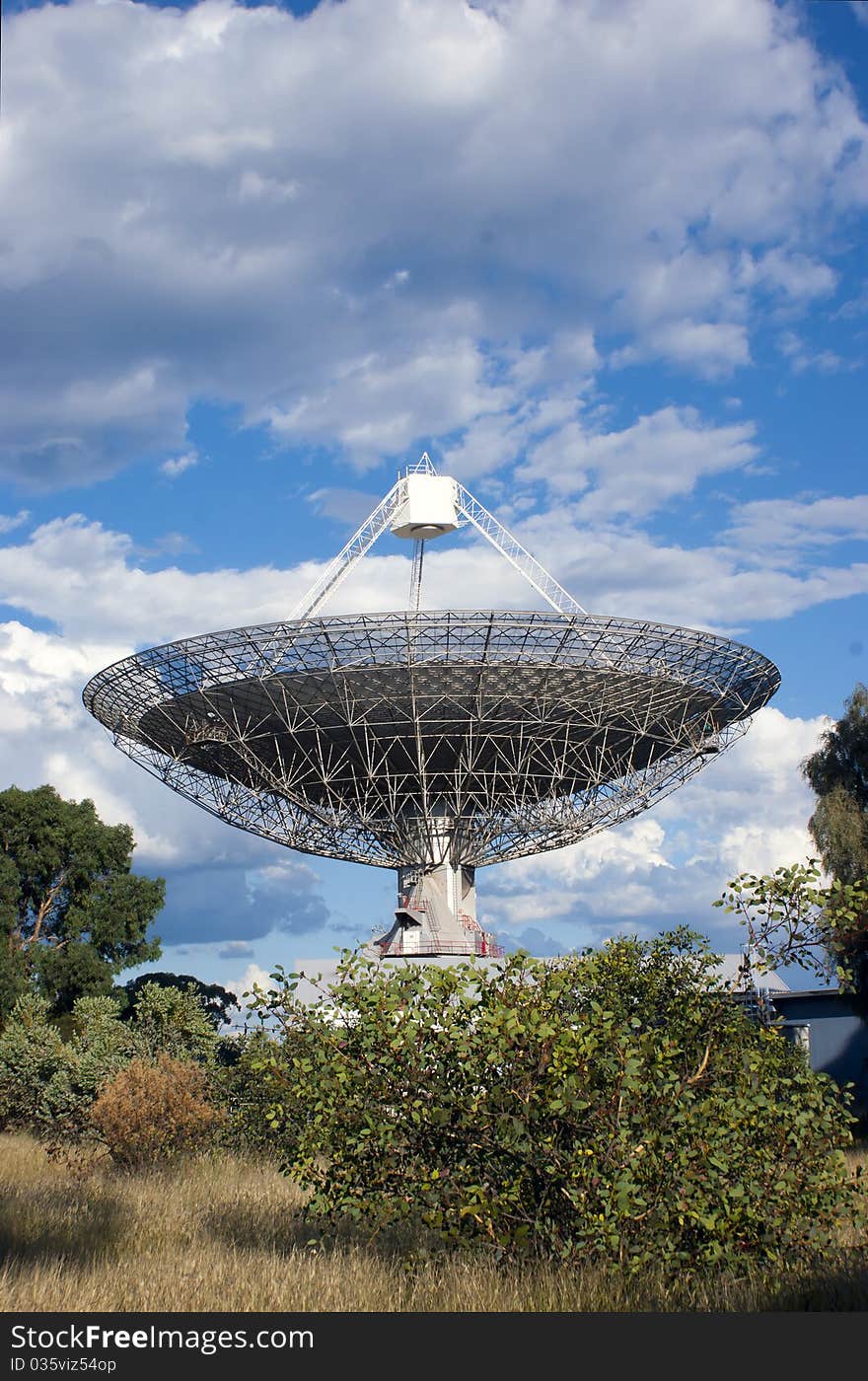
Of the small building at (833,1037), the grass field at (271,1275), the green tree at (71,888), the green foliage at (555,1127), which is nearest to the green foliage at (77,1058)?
the grass field at (271,1275)

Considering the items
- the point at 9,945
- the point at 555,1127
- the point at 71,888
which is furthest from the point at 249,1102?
the point at 71,888

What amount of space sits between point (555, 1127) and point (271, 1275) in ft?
10.5

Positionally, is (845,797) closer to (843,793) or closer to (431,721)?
(843,793)

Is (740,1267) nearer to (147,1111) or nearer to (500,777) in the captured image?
(147,1111)

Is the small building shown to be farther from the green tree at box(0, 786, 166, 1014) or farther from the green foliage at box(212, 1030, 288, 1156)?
the green tree at box(0, 786, 166, 1014)

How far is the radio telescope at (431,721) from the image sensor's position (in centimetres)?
4044

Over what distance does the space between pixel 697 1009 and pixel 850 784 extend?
1259 inches

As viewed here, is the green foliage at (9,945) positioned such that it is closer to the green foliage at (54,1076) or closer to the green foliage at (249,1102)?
the green foliage at (54,1076)

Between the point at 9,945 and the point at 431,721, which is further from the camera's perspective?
the point at 9,945

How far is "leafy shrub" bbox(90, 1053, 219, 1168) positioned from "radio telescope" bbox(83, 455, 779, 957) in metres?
17.4

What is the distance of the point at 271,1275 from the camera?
11656mm

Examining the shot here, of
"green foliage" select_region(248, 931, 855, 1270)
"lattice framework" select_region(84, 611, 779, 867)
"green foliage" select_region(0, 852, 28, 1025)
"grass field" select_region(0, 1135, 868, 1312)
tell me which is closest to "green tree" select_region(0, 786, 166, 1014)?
"green foliage" select_region(0, 852, 28, 1025)

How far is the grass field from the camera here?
1018cm

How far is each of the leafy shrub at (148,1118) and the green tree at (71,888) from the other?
40734 mm
